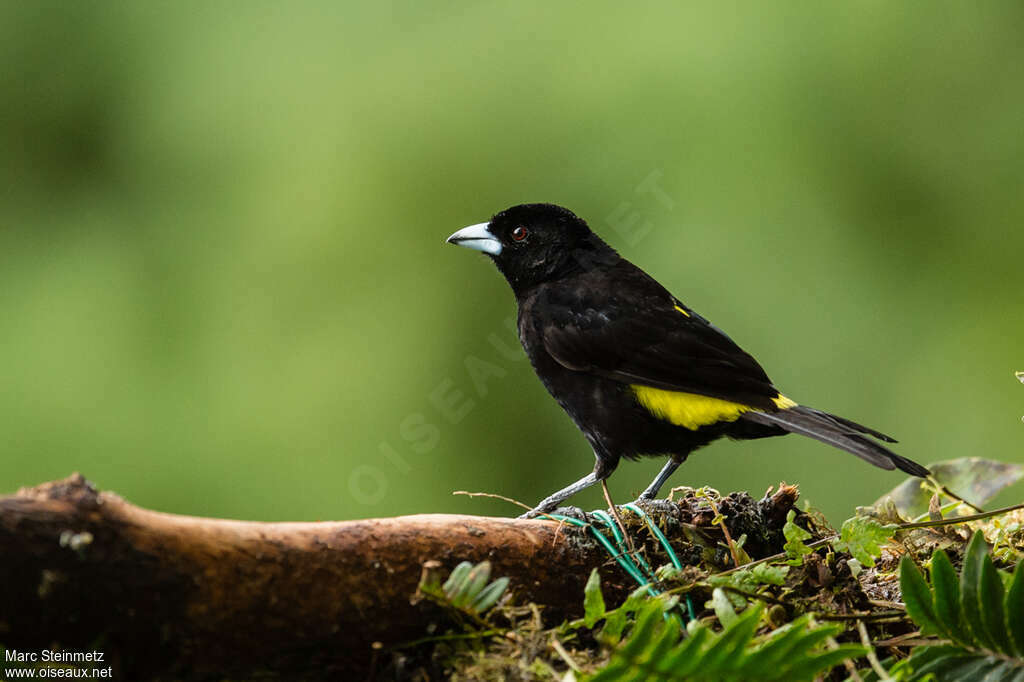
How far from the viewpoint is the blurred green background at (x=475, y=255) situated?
Result: 17.7ft

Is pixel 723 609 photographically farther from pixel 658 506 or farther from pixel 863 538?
pixel 658 506

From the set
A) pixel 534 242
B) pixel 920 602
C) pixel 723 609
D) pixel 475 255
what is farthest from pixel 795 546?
pixel 475 255

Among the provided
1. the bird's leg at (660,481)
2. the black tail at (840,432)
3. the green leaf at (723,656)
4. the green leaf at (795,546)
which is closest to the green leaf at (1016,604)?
the green leaf at (723,656)

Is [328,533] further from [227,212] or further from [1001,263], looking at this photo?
[1001,263]

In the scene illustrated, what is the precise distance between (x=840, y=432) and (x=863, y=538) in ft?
2.16

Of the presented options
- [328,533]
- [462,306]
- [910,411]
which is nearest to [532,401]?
[462,306]

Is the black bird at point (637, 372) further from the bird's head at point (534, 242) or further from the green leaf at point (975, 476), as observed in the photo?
the green leaf at point (975, 476)

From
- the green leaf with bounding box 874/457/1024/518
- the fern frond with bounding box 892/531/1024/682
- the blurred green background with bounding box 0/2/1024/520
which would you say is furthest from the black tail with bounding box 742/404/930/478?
the blurred green background with bounding box 0/2/1024/520

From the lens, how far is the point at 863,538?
6.72ft

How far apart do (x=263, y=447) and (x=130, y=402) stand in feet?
2.94

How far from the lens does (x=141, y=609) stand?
153 cm

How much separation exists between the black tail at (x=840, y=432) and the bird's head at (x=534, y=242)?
1151 mm

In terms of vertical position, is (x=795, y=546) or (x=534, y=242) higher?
(x=534, y=242)

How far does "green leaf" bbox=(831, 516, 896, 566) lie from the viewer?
2035mm
